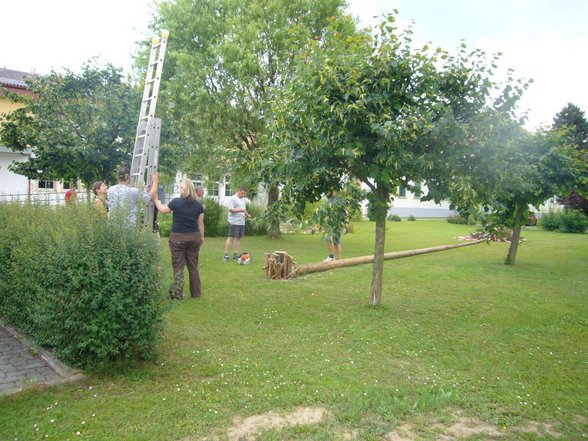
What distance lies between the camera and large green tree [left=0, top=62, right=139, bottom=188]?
10453 mm

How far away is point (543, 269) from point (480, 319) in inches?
279

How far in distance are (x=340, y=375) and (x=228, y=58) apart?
14021mm

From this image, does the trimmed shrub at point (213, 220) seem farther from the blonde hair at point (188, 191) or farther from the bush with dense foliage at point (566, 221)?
the bush with dense foliage at point (566, 221)

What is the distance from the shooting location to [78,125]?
35.6 ft

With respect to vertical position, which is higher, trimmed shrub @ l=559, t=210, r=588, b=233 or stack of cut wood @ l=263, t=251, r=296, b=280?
trimmed shrub @ l=559, t=210, r=588, b=233

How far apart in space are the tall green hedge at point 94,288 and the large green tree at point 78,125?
6.12 metres

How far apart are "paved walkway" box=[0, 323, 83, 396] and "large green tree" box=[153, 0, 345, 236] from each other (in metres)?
11.5

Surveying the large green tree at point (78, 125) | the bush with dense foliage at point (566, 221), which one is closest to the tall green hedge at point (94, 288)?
the large green tree at point (78, 125)

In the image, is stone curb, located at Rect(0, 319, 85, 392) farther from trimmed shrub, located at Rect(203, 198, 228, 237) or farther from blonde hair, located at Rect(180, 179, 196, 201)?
trimmed shrub, located at Rect(203, 198, 228, 237)

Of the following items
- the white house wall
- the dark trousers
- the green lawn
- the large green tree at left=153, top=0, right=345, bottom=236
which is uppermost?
the large green tree at left=153, top=0, right=345, bottom=236

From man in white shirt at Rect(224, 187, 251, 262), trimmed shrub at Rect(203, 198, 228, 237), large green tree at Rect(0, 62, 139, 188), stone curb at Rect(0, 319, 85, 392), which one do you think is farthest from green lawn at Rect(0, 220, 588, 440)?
trimmed shrub at Rect(203, 198, 228, 237)

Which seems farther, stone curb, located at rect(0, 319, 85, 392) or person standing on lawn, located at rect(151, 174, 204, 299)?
person standing on lawn, located at rect(151, 174, 204, 299)

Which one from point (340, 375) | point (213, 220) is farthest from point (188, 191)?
point (213, 220)

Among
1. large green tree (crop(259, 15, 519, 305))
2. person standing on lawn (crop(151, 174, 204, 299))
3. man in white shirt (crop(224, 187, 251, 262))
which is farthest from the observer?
man in white shirt (crop(224, 187, 251, 262))
